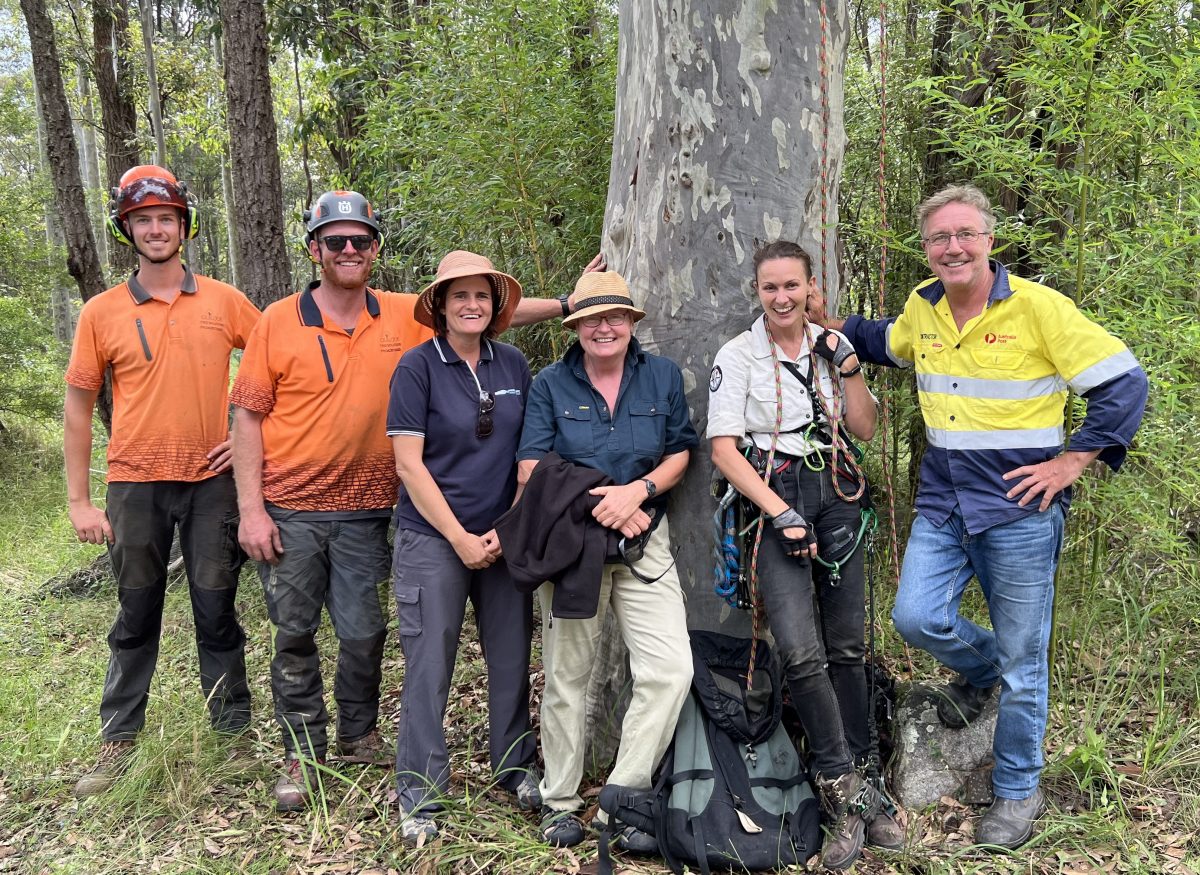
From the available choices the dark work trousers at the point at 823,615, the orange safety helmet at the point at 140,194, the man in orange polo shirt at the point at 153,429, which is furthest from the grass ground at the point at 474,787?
the orange safety helmet at the point at 140,194

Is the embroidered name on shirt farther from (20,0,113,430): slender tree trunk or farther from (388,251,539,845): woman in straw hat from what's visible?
(20,0,113,430): slender tree trunk

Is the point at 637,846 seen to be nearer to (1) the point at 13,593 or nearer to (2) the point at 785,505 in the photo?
(2) the point at 785,505

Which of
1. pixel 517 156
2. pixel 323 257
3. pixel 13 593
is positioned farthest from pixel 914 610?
pixel 13 593

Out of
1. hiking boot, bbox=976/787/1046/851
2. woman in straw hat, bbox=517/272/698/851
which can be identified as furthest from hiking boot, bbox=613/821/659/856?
hiking boot, bbox=976/787/1046/851

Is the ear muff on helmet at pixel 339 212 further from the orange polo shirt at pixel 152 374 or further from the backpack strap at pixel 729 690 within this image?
the backpack strap at pixel 729 690

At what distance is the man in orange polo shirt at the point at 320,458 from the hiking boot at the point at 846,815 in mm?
1811

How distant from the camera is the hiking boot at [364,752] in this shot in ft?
11.8

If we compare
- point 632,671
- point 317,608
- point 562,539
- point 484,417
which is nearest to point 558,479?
point 562,539

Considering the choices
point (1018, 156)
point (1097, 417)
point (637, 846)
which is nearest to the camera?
point (1097, 417)

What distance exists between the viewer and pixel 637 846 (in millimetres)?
3008

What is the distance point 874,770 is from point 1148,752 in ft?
3.67

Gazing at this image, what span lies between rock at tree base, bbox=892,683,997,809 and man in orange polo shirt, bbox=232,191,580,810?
2114 millimetres

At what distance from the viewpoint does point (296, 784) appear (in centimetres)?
343

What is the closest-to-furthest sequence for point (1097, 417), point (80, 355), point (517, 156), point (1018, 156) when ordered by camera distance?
point (1097, 417)
point (1018, 156)
point (80, 355)
point (517, 156)
